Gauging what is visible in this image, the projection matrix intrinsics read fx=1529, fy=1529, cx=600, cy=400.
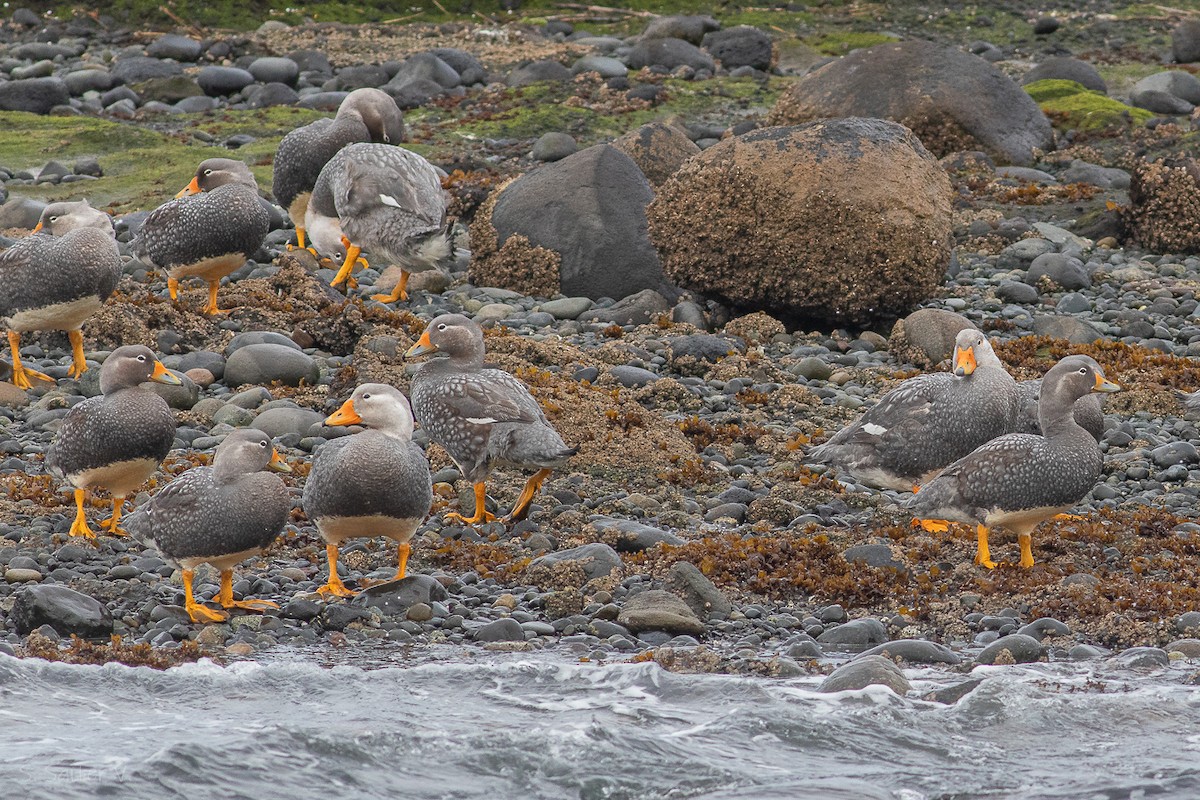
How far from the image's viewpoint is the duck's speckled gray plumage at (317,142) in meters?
16.2

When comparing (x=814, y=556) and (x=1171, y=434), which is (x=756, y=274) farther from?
(x=814, y=556)

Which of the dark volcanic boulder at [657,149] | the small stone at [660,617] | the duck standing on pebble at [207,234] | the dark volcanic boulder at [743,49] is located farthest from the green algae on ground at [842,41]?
the small stone at [660,617]

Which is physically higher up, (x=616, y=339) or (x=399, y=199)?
(x=399, y=199)

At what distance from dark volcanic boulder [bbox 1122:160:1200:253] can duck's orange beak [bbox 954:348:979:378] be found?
7568mm

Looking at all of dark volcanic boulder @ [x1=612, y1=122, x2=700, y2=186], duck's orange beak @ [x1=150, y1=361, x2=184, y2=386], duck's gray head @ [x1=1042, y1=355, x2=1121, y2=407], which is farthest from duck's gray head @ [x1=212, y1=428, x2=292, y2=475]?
dark volcanic boulder @ [x1=612, y1=122, x2=700, y2=186]

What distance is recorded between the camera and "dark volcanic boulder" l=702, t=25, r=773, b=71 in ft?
92.8

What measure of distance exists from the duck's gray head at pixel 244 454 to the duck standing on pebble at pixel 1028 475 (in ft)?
14.0

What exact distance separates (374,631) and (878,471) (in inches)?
156

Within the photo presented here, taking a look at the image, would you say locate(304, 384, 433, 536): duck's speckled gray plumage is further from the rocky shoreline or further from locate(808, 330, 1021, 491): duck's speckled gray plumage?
locate(808, 330, 1021, 491): duck's speckled gray plumage

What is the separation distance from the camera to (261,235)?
46.4 ft

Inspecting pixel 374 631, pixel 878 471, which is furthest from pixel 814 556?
pixel 374 631

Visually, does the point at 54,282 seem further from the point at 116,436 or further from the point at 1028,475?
the point at 1028,475

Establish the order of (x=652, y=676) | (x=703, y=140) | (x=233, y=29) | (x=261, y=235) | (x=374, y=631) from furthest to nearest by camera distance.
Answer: (x=233, y=29) < (x=703, y=140) < (x=261, y=235) < (x=374, y=631) < (x=652, y=676)

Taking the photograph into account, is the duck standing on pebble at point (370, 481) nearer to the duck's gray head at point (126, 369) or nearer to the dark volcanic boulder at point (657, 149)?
the duck's gray head at point (126, 369)
